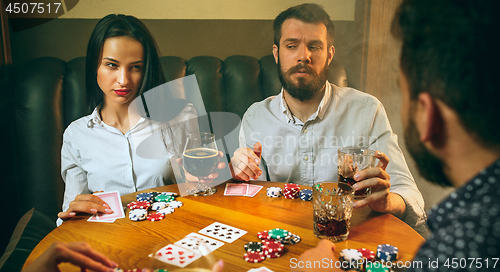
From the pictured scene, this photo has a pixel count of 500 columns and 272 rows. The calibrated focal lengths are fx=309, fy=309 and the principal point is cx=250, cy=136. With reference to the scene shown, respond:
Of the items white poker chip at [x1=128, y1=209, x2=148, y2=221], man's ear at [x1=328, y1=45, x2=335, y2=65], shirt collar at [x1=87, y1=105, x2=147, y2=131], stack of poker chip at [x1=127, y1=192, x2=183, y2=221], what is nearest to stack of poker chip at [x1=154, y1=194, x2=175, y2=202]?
stack of poker chip at [x1=127, y1=192, x2=183, y2=221]

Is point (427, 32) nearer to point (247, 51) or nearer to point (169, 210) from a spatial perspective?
point (169, 210)

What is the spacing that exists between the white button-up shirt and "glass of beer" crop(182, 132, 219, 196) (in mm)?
668

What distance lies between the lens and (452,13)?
54 cm

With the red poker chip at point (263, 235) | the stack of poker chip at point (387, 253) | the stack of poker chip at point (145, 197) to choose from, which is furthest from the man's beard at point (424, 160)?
the stack of poker chip at point (145, 197)

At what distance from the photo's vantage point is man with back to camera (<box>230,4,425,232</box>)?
1.75 m

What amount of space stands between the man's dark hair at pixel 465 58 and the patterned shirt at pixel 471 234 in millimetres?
78

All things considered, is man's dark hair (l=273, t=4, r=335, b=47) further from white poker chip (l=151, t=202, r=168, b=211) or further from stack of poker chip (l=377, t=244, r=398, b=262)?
stack of poker chip (l=377, t=244, r=398, b=262)

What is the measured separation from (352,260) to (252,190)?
0.58 metres

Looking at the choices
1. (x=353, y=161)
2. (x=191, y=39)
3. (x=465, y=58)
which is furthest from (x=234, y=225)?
(x=191, y=39)

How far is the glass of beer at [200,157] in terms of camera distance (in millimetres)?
1188

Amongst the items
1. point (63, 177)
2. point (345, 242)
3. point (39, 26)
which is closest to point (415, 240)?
point (345, 242)

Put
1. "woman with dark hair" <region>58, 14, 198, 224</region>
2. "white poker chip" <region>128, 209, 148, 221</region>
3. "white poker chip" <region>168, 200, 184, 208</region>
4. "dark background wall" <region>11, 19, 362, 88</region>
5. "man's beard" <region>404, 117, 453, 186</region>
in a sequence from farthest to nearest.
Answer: "dark background wall" <region>11, 19, 362, 88</region>, "woman with dark hair" <region>58, 14, 198, 224</region>, "white poker chip" <region>168, 200, 184, 208</region>, "white poker chip" <region>128, 209, 148, 221</region>, "man's beard" <region>404, 117, 453, 186</region>

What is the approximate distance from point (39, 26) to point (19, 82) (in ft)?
1.12

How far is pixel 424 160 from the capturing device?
29.7 inches
